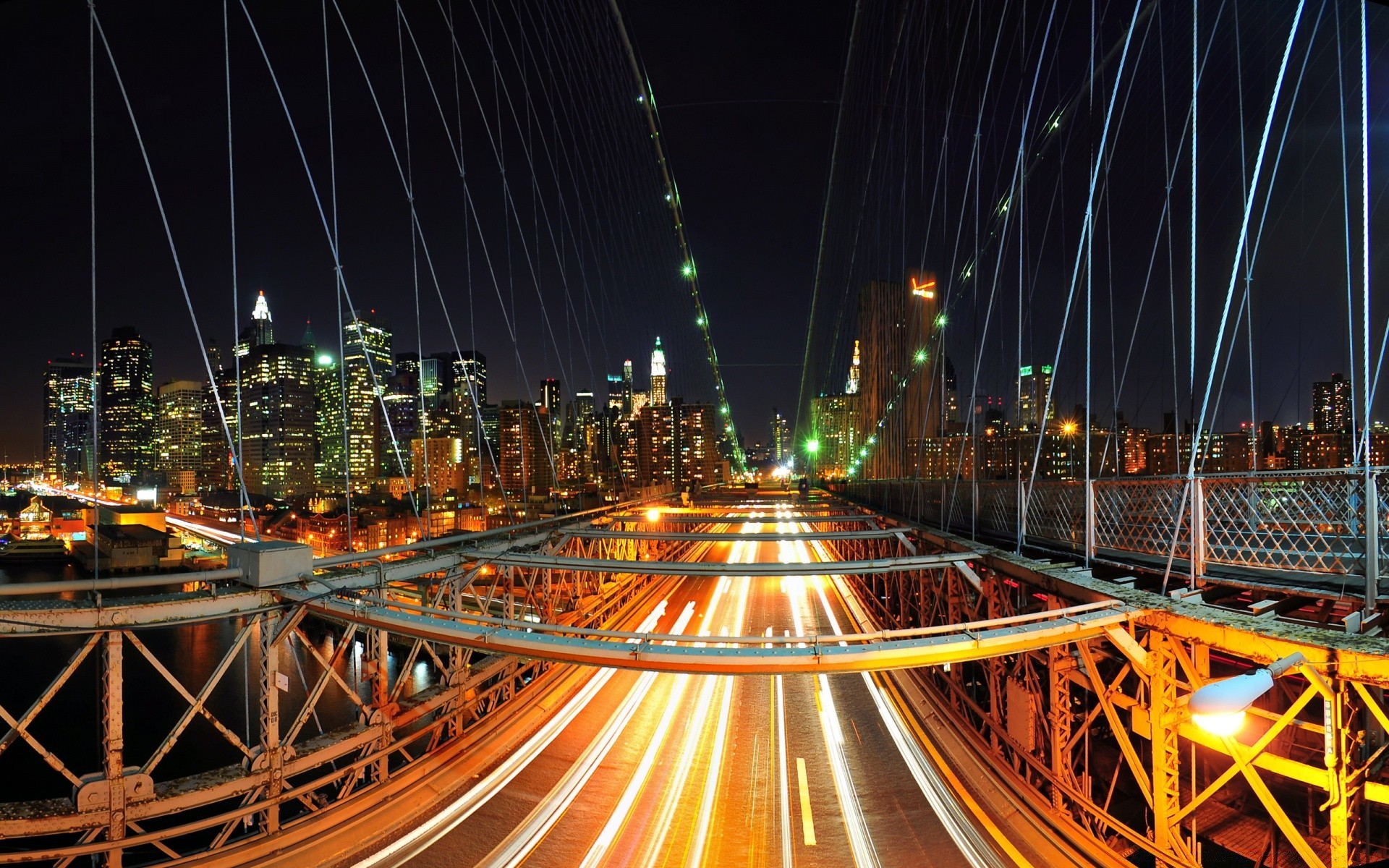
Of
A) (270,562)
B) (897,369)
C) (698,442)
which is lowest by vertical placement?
(270,562)

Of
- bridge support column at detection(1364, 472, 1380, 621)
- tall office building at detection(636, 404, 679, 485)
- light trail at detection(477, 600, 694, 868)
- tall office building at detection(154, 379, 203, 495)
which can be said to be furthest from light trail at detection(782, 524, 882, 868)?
tall office building at detection(154, 379, 203, 495)

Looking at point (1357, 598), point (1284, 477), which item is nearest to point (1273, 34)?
point (1284, 477)

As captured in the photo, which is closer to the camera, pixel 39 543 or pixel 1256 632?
pixel 1256 632

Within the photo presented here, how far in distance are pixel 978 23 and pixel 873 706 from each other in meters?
15.5

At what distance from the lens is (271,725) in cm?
574

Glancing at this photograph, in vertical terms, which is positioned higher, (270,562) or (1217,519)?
(1217,519)

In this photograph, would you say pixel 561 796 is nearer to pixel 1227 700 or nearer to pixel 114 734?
pixel 114 734

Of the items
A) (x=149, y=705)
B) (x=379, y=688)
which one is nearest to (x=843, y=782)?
(x=379, y=688)

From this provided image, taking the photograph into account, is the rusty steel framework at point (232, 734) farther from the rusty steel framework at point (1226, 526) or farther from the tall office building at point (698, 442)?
the tall office building at point (698, 442)

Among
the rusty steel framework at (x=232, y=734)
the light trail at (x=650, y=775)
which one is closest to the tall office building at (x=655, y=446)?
the light trail at (x=650, y=775)

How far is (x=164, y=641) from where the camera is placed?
40594 millimetres

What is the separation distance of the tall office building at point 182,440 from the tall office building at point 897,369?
75.0 metres

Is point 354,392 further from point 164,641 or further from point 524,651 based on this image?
point 524,651

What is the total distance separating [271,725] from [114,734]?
110cm
